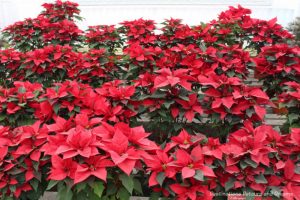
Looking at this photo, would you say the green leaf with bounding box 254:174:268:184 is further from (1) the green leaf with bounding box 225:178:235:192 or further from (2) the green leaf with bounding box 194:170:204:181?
(2) the green leaf with bounding box 194:170:204:181

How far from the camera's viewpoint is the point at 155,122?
7.16 ft

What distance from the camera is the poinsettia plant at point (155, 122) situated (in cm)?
142

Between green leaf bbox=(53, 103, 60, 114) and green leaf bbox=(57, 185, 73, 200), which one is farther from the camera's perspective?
green leaf bbox=(53, 103, 60, 114)

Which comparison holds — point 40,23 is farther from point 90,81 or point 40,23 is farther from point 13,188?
point 13,188

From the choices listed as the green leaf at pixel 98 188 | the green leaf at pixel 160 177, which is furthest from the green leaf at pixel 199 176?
the green leaf at pixel 98 188

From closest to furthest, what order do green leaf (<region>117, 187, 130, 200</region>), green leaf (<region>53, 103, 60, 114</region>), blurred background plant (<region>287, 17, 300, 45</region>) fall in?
1. green leaf (<region>117, 187, 130, 200</region>)
2. green leaf (<region>53, 103, 60, 114</region>)
3. blurred background plant (<region>287, 17, 300, 45</region>)

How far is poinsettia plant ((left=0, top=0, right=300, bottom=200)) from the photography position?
1.42m

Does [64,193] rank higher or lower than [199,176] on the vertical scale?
lower

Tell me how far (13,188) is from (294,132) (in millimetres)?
1397

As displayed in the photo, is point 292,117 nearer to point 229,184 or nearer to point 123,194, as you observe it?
point 229,184

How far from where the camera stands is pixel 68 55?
2.73 m

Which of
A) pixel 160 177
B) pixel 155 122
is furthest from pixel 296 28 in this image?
pixel 160 177

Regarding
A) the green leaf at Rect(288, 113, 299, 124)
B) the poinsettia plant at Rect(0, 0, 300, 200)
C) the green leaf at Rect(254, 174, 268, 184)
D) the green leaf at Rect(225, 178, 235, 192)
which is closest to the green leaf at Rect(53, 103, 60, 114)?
the poinsettia plant at Rect(0, 0, 300, 200)

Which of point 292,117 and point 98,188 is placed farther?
point 292,117
